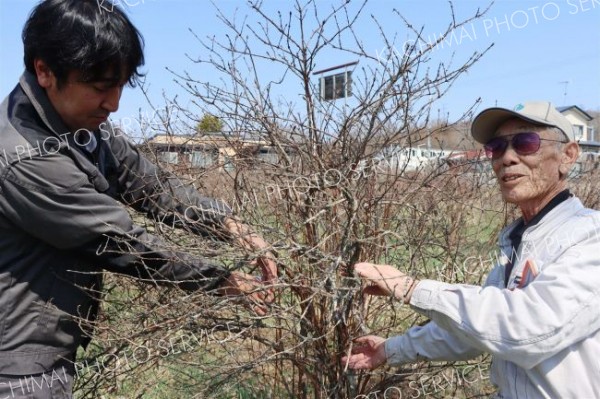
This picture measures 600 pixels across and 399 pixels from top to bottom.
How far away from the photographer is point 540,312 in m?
1.78

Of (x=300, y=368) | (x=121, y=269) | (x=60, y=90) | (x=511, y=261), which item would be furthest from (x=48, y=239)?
(x=511, y=261)

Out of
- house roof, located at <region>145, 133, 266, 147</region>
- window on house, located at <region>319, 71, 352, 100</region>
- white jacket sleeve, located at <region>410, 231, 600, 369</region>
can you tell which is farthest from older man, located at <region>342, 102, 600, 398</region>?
house roof, located at <region>145, 133, 266, 147</region>

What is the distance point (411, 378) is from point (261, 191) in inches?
41.1

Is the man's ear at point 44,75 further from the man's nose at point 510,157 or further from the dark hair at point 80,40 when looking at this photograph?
the man's nose at point 510,157

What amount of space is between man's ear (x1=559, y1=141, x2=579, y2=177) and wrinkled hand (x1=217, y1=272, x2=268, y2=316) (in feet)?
3.50

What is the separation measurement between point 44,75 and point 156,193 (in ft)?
2.22

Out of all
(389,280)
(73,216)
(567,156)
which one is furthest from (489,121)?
(73,216)

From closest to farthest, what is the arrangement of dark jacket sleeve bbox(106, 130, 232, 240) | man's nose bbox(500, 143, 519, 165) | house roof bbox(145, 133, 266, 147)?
man's nose bbox(500, 143, 519, 165), dark jacket sleeve bbox(106, 130, 232, 240), house roof bbox(145, 133, 266, 147)

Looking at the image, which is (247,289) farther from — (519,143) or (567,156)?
(567,156)

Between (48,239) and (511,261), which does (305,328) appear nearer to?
(511,261)

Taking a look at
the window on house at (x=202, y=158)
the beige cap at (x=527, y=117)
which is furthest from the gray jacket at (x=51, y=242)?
the beige cap at (x=527, y=117)

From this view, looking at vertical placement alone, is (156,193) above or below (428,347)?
above

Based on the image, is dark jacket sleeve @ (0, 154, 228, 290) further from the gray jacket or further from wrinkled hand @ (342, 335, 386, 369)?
wrinkled hand @ (342, 335, 386, 369)

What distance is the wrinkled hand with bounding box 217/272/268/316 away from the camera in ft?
7.72
